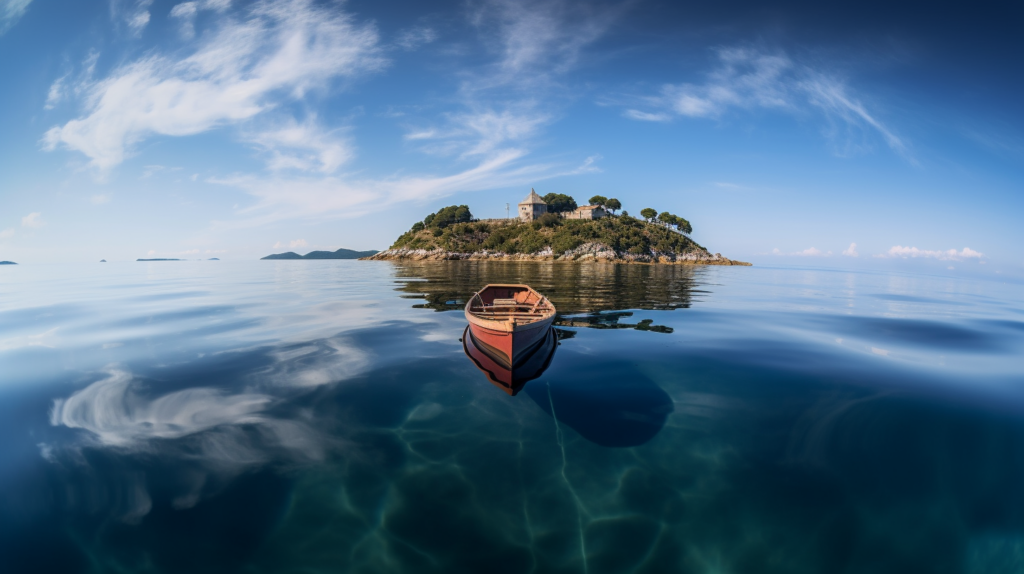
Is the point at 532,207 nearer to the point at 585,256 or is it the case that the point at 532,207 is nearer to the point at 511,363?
the point at 585,256

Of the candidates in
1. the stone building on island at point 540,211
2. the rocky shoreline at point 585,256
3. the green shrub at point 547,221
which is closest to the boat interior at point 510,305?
the rocky shoreline at point 585,256

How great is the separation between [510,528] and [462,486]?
1.39m

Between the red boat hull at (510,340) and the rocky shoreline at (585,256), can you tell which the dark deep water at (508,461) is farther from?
the rocky shoreline at (585,256)

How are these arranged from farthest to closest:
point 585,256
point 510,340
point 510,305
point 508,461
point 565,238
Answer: point 565,238
point 585,256
point 510,305
point 510,340
point 508,461

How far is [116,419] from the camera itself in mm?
10703

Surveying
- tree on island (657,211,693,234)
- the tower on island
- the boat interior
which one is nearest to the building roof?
the tower on island

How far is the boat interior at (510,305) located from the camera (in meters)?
17.1

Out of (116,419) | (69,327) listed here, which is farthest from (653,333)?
(69,327)

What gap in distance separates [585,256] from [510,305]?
134813 millimetres

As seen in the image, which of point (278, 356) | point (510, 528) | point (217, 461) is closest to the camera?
point (510, 528)

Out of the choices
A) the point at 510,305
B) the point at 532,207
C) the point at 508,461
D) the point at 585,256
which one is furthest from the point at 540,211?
the point at 508,461

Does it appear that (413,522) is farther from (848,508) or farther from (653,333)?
(653,333)

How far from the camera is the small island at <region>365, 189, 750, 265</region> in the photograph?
15400 centimetres

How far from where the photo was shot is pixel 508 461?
879 centimetres
